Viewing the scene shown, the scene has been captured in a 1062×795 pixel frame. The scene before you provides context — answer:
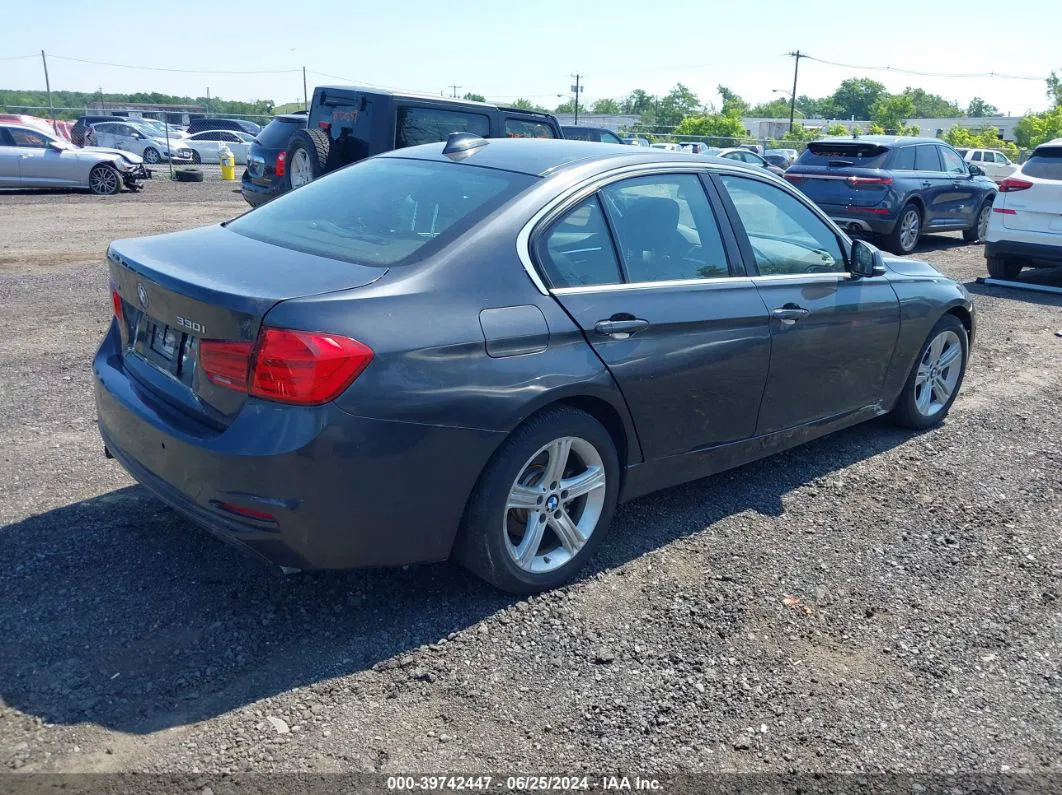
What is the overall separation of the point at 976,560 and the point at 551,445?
2.04m

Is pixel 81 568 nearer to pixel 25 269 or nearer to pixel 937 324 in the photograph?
pixel 937 324

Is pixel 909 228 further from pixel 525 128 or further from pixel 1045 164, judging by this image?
pixel 525 128

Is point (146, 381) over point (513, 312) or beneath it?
beneath

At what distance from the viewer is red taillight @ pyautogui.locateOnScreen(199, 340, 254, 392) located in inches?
121

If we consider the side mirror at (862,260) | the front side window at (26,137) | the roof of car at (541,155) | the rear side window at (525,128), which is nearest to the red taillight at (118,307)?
the roof of car at (541,155)

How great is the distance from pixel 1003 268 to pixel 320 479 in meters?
11.1

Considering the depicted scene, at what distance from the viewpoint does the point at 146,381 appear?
357cm

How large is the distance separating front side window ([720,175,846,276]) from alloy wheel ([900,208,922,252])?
30.7 ft

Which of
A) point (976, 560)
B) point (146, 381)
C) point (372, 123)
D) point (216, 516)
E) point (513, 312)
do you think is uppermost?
point (372, 123)

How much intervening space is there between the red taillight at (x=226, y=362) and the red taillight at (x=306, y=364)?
64 mm

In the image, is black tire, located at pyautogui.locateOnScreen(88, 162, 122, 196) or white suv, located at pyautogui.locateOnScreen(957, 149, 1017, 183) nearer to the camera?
black tire, located at pyautogui.locateOnScreen(88, 162, 122, 196)

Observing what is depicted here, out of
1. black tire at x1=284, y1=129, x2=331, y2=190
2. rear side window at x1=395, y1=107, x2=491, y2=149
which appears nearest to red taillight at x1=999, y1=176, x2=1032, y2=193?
rear side window at x1=395, y1=107, x2=491, y2=149

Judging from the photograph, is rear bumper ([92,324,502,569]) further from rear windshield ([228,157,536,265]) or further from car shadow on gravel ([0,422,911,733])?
rear windshield ([228,157,536,265])

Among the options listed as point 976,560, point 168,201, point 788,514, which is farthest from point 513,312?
point 168,201
